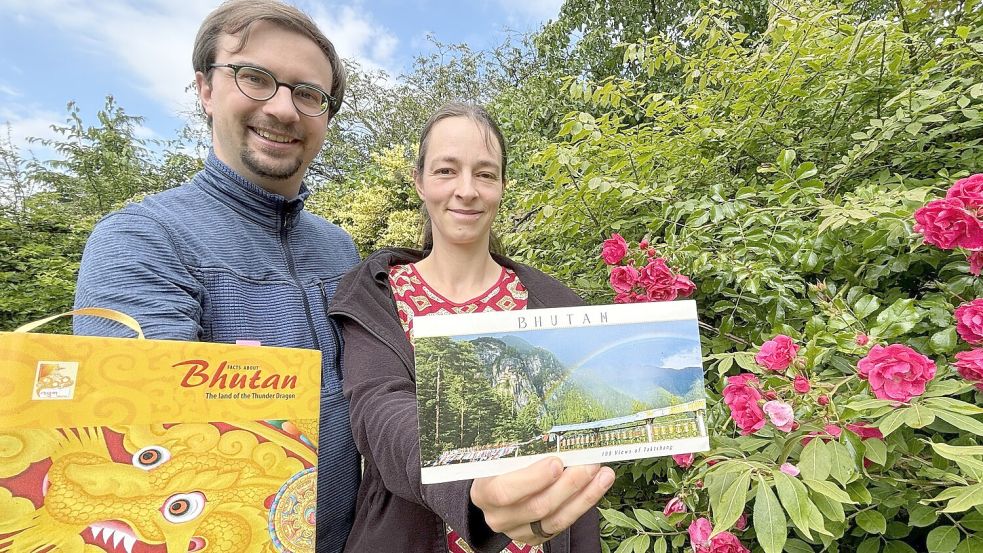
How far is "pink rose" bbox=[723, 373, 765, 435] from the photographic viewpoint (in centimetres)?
93

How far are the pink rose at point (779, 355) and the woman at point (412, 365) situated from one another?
0.45 m

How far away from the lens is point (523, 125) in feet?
19.8

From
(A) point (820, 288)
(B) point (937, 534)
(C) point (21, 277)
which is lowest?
(B) point (937, 534)

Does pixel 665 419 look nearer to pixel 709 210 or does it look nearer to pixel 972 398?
pixel 972 398

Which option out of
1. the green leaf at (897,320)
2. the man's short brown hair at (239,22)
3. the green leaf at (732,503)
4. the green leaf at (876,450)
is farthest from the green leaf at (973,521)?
the man's short brown hair at (239,22)

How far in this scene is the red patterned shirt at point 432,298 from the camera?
1316 millimetres

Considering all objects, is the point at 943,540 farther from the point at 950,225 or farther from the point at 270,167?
the point at 270,167

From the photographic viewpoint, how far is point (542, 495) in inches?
28.3

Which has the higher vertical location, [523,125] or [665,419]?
[523,125]

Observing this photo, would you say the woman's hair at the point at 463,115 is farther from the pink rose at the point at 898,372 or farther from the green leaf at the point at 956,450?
the green leaf at the point at 956,450

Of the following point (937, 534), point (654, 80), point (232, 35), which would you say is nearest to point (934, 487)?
point (937, 534)

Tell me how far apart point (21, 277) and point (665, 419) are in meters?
7.98

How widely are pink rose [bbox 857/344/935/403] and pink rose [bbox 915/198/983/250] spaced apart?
1.11 feet

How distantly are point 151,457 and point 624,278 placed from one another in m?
1.23
